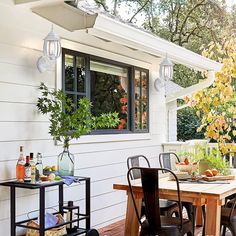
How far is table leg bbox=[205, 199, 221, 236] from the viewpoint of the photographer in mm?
3512

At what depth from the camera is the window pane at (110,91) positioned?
5328 millimetres

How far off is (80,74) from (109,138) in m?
0.94

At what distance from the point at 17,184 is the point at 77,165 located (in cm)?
117

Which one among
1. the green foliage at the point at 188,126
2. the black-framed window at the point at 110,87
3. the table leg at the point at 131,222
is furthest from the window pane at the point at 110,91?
the green foliage at the point at 188,126

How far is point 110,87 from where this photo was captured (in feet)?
18.7

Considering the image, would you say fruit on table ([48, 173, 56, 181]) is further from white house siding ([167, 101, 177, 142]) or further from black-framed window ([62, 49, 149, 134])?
white house siding ([167, 101, 177, 142])

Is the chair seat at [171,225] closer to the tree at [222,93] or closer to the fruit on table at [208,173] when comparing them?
the fruit on table at [208,173]

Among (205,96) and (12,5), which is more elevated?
(12,5)

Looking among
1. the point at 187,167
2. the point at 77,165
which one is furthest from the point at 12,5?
the point at 187,167

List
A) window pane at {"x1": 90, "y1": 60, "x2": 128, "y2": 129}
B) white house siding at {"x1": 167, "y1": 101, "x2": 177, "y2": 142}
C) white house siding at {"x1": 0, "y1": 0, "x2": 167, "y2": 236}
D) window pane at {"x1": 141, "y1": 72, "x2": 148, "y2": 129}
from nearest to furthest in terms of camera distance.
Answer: white house siding at {"x1": 0, "y1": 0, "x2": 167, "y2": 236} → window pane at {"x1": 90, "y1": 60, "x2": 128, "y2": 129} → window pane at {"x1": 141, "y1": 72, "x2": 148, "y2": 129} → white house siding at {"x1": 167, "y1": 101, "x2": 177, "y2": 142}

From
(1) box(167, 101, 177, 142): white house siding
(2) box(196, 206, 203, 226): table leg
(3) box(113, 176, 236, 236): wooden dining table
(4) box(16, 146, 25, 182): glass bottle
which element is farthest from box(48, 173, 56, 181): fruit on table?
(1) box(167, 101, 177, 142): white house siding

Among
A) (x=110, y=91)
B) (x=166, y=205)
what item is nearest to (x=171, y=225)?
(x=166, y=205)

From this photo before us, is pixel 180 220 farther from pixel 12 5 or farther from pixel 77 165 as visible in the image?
pixel 12 5

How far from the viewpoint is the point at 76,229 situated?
4.06 metres
